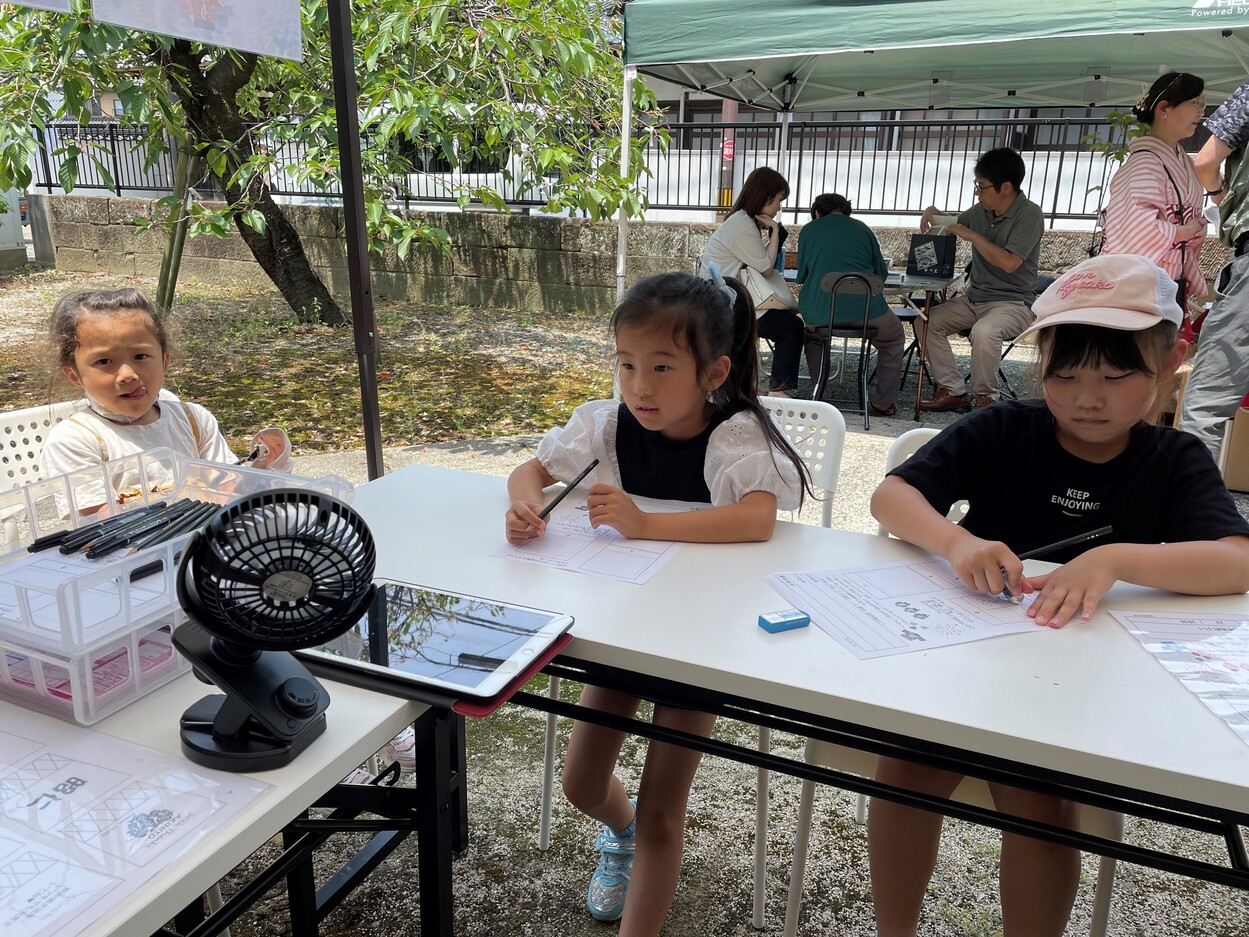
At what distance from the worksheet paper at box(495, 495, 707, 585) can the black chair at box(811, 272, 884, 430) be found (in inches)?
154

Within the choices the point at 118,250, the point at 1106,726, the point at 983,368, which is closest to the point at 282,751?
the point at 1106,726

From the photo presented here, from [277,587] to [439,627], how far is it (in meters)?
0.32

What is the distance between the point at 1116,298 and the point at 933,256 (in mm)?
4676

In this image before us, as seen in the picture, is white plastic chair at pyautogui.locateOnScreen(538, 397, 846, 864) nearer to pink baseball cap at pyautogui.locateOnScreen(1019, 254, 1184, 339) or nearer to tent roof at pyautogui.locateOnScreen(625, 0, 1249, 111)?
pink baseball cap at pyautogui.locateOnScreen(1019, 254, 1184, 339)

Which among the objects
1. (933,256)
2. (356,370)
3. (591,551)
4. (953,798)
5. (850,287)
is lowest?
(356,370)

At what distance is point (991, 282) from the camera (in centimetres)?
533

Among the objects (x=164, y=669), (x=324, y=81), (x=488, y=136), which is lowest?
(x=164, y=669)

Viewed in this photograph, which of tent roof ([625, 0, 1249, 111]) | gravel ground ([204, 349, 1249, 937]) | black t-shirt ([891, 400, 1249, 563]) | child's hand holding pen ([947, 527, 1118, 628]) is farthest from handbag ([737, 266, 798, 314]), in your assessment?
child's hand holding pen ([947, 527, 1118, 628])

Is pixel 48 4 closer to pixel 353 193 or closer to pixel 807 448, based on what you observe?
pixel 353 193

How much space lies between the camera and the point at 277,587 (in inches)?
31.9

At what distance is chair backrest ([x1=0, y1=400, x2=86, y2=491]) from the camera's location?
1.76 meters

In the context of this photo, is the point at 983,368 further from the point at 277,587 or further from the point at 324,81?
the point at 277,587

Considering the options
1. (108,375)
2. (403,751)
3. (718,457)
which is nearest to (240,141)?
(108,375)

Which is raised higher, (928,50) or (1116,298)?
(928,50)
